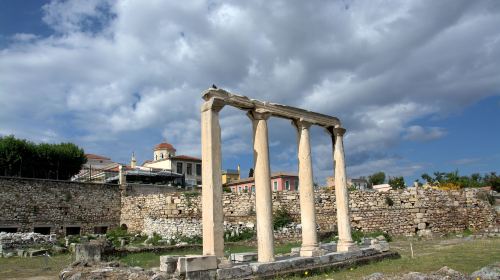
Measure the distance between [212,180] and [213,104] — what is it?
1.99m

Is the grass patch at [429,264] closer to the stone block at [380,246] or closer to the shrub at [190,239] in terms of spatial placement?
the stone block at [380,246]

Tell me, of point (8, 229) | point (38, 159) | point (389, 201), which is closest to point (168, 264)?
point (389, 201)

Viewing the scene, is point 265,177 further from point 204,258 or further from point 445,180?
point 445,180

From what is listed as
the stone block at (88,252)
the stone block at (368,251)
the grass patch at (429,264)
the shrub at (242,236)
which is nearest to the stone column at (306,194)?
the grass patch at (429,264)

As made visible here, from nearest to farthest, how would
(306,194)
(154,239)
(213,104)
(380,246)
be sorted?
(213,104)
(306,194)
(380,246)
(154,239)

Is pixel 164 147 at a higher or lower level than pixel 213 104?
higher

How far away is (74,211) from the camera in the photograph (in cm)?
3152

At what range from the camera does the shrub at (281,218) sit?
87.7 ft

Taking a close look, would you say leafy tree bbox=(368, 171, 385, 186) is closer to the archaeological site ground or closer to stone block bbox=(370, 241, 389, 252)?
the archaeological site ground

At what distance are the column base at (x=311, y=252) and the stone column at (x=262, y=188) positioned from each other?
5.56 ft

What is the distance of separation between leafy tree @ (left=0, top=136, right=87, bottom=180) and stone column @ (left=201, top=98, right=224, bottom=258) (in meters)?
33.7

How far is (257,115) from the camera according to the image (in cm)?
1315

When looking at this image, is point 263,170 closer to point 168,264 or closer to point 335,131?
point 168,264

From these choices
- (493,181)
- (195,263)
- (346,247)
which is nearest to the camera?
(195,263)
